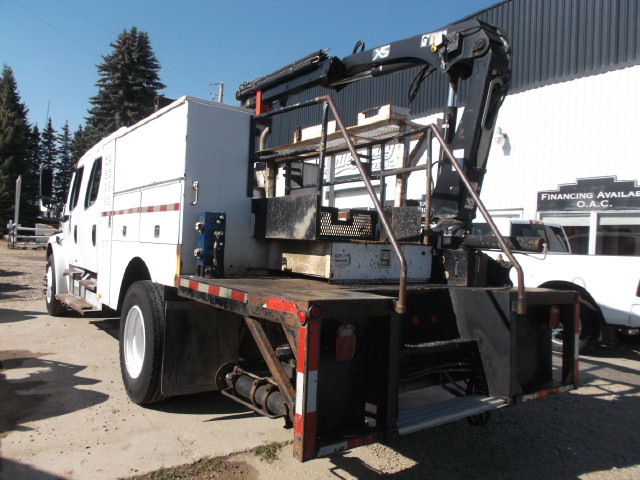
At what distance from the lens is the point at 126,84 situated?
100 feet

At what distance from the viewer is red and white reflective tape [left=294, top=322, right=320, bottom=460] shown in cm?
257

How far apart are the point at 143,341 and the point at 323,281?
1.87 metres

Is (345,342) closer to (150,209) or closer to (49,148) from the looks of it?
(150,209)

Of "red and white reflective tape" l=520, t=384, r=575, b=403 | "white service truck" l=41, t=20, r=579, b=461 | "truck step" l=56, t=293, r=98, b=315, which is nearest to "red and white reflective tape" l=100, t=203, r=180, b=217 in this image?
"white service truck" l=41, t=20, r=579, b=461

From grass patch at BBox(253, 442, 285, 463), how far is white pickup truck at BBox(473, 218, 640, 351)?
4776 mm

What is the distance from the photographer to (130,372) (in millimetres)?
4871

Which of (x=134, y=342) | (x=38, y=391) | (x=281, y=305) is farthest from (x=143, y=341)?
(x=281, y=305)

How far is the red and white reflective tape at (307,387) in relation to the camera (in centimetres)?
257

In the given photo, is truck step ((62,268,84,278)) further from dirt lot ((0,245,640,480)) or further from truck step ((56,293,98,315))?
dirt lot ((0,245,640,480))

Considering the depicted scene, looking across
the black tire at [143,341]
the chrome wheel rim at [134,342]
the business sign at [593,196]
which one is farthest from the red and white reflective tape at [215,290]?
the business sign at [593,196]

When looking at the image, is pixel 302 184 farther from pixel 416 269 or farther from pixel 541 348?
pixel 541 348

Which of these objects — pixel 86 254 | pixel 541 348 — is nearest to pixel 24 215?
pixel 86 254

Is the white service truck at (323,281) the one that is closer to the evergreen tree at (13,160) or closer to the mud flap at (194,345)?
the mud flap at (194,345)

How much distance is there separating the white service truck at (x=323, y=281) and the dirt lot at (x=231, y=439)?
352 mm
